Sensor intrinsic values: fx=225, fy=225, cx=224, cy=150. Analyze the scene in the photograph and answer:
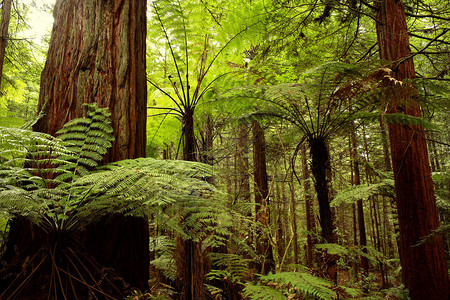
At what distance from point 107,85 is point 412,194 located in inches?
146

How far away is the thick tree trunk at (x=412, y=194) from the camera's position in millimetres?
2814

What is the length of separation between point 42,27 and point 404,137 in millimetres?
8785

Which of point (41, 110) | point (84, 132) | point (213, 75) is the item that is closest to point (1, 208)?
point (84, 132)

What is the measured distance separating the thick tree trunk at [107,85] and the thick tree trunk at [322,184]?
1647mm

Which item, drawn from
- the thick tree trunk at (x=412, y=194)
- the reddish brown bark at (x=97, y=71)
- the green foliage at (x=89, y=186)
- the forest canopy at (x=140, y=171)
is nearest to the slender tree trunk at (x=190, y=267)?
the forest canopy at (x=140, y=171)

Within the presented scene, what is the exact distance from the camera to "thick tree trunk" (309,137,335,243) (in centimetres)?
219

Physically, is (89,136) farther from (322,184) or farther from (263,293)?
(322,184)

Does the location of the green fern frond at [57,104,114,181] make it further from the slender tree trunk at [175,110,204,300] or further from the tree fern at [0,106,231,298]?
the slender tree trunk at [175,110,204,300]

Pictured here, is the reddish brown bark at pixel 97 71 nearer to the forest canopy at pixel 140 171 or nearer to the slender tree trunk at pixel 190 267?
the forest canopy at pixel 140 171

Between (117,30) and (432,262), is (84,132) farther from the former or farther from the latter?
(432,262)

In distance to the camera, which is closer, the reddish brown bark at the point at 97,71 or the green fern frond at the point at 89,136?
the green fern frond at the point at 89,136

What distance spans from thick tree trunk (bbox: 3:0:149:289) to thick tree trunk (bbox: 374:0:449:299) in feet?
9.31

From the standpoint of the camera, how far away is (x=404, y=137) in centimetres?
304

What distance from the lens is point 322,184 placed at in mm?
2285
